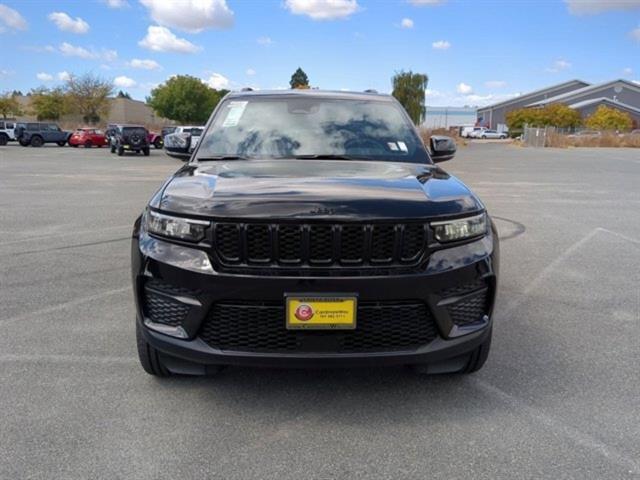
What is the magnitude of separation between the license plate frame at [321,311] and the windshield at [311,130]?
→ 1501 mm

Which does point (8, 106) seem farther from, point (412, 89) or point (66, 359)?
point (66, 359)

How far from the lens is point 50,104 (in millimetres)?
66562

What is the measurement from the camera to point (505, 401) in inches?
127

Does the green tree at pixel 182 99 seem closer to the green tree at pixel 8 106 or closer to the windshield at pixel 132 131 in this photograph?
the green tree at pixel 8 106

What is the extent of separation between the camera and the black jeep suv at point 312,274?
274 cm

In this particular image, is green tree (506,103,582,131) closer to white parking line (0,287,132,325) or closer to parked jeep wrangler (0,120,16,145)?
parked jeep wrangler (0,120,16,145)

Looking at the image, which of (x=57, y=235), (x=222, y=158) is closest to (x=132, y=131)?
(x=57, y=235)

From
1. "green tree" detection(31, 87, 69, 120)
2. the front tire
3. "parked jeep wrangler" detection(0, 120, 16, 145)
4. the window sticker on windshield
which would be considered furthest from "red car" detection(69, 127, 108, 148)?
the front tire

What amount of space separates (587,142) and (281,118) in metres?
51.1

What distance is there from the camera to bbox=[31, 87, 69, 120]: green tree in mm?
66562

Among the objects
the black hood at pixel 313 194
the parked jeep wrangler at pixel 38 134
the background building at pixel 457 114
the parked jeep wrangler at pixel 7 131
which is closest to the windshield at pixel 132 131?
the parked jeep wrangler at pixel 38 134

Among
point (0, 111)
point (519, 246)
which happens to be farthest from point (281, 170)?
point (0, 111)

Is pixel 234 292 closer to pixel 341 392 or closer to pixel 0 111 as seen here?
pixel 341 392

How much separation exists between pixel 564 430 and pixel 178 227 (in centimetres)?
228
